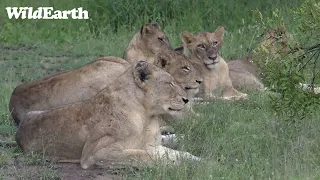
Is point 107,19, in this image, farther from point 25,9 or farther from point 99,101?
point 99,101

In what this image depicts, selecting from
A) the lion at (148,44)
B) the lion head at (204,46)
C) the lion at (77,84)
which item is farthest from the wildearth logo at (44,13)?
→ the lion at (77,84)

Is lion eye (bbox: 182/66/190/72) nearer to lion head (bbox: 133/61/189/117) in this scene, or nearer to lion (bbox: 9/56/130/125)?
lion (bbox: 9/56/130/125)

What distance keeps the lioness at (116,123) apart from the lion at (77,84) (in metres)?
1.20

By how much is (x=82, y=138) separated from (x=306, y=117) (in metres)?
2.04

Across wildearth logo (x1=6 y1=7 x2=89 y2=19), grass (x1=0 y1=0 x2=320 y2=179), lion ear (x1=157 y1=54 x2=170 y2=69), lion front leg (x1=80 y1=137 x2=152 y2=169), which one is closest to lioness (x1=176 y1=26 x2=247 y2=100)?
grass (x1=0 y1=0 x2=320 y2=179)

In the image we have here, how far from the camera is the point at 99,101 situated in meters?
7.17

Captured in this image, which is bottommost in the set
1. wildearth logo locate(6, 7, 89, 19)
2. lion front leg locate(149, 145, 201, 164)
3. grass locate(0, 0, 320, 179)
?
wildearth logo locate(6, 7, 89, 19)

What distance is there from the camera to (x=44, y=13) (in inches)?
574

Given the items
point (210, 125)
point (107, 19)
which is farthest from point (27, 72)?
point (210, 125)

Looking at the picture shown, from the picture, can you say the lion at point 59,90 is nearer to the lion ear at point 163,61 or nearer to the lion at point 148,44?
the lion ear at point 163,61

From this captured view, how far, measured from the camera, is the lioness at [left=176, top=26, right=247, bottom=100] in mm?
10289

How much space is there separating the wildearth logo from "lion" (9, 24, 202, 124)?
18.3 feet

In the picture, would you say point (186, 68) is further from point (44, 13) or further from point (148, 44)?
point (44, 13)

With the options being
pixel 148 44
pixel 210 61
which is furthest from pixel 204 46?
pixel 148 44
